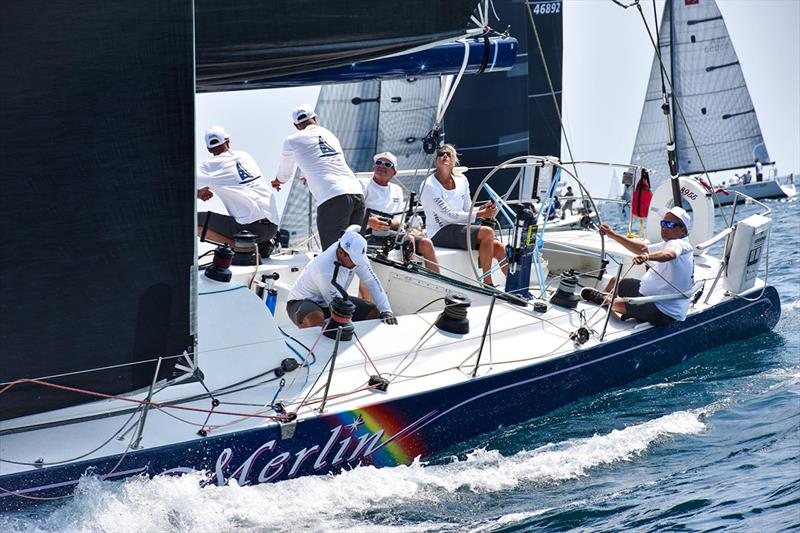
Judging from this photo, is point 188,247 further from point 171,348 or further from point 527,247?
point 527,247

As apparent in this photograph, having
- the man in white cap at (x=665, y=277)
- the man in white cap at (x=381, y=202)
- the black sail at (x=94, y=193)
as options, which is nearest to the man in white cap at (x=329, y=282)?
the black sail at (x=94, y=193)

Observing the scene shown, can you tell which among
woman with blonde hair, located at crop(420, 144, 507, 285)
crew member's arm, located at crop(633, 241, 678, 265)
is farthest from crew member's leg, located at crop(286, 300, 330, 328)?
crew member's arm, located at crop(633, 241, 678, 265)

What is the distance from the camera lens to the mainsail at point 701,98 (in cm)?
2884

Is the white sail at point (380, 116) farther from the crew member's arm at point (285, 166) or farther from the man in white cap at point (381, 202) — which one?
the crew member's arm at point (285, 166)

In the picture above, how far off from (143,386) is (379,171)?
3.57 m

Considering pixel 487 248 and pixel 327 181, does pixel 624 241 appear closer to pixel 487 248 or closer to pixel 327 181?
pixel 487 248

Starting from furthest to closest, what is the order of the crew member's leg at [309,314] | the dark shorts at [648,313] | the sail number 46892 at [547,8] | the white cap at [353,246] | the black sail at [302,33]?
the sail number 46892 at [547,8] → the dark shorts at [648,313] → the crew member's leg at [309,314] → the white cap at [353,246] → the black sail at [302,33]

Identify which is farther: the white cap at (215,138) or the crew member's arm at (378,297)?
the white cap at (215,138)

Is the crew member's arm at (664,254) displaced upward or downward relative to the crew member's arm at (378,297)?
upward

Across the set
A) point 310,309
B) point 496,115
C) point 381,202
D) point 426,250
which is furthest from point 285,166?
point 496,115

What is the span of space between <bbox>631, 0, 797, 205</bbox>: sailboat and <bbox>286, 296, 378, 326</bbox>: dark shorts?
21.5m

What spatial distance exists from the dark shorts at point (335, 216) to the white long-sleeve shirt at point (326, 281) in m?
0.84

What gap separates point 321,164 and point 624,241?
225cm

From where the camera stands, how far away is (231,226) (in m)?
7.60
